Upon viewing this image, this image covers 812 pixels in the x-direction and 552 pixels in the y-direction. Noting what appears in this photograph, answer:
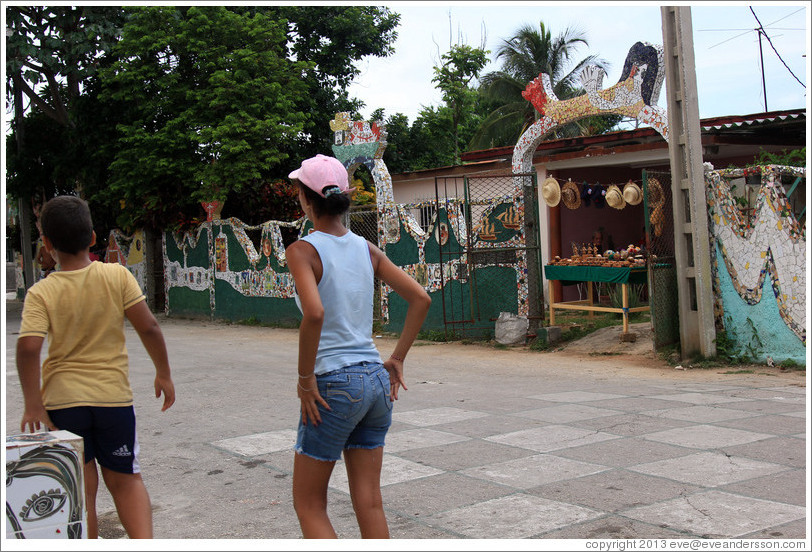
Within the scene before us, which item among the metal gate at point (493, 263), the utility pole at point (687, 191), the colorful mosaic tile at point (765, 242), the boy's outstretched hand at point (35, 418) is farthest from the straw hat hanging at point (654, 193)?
the boy's outstretched hand at point (35, 418)

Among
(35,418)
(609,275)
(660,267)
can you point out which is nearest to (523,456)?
(35,418)

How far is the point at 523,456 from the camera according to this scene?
5691 mm

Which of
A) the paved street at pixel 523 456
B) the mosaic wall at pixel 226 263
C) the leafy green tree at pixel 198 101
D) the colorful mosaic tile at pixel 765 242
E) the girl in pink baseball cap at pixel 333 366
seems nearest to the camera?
the girl in pink baseball cap at pixel 333 366

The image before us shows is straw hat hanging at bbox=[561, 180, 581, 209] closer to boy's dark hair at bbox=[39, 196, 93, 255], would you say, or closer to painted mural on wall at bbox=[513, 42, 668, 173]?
painted mural on wall at bbox=[513, 42, 668, 173]

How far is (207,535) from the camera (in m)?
4.33

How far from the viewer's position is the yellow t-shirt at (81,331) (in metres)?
3.48

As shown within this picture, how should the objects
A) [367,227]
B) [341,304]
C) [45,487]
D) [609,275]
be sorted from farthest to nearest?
[367,227] < [609,275] < [341,304] < [45,487]

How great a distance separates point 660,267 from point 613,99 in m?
2.44

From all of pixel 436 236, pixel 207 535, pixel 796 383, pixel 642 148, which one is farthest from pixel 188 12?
pixel 207 535

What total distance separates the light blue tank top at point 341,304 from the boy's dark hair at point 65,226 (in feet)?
3.43

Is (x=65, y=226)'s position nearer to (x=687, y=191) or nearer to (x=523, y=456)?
(x=523, y=456)

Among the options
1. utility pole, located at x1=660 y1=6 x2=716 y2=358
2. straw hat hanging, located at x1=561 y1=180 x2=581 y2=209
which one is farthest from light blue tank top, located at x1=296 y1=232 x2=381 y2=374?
straw hat hanging, located at x1=561 y1=180 x2=581 y2=209

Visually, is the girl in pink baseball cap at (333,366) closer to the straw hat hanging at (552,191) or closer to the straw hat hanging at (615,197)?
the straw hat hanging at (615,197)

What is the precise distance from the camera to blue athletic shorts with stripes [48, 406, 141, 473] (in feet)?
11.5
